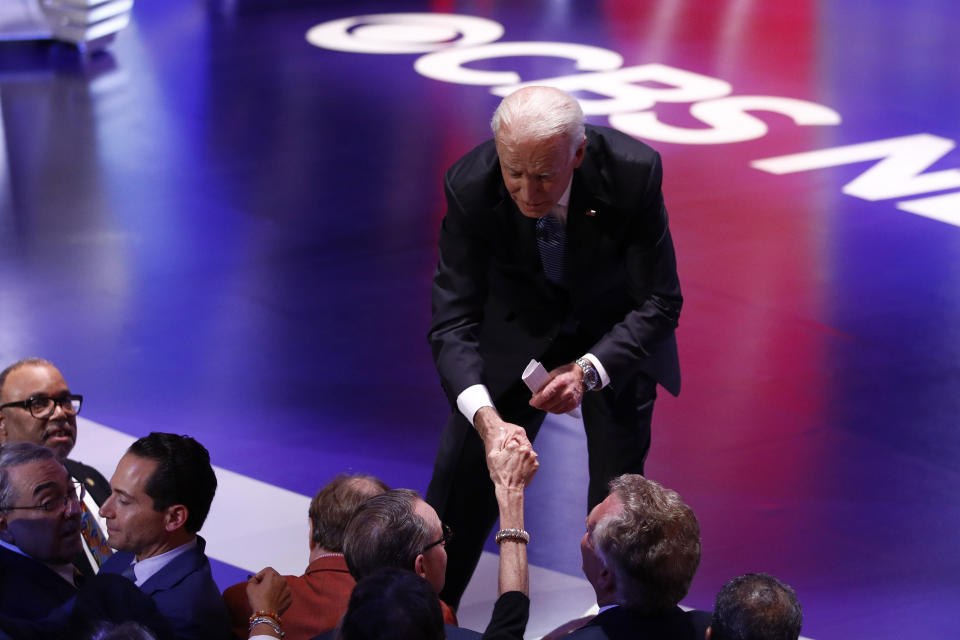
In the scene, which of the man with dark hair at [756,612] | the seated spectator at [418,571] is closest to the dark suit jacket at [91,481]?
the seated spectator at [418,571]

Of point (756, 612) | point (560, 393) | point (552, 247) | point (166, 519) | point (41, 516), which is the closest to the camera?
point (756, 612)

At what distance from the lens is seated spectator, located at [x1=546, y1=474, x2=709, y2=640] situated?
252 cm

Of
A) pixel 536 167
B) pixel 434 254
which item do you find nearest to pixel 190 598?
pixel 536 167

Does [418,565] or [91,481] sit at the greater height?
[418,565]

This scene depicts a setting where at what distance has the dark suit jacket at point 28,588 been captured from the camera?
9.16 feet

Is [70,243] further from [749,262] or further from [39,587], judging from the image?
[39,587]

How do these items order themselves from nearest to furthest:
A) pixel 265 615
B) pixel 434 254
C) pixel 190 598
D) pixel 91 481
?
pixel 265 615 → pixel 190 598 → pixel 91 481 → pixel 434 254

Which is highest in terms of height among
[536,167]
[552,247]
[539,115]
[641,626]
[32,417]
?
[539,115]

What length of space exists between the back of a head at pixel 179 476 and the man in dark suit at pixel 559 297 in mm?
632

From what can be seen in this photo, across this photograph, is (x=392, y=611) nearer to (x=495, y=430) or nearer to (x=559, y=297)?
(x=495, y=430)

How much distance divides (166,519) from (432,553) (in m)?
0.62

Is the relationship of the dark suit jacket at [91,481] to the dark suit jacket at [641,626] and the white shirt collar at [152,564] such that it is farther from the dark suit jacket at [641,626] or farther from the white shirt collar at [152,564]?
the dark suit jacket at [641,626]

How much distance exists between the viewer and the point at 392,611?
6.72 ft

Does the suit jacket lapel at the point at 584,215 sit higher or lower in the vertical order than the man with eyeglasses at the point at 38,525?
higher
